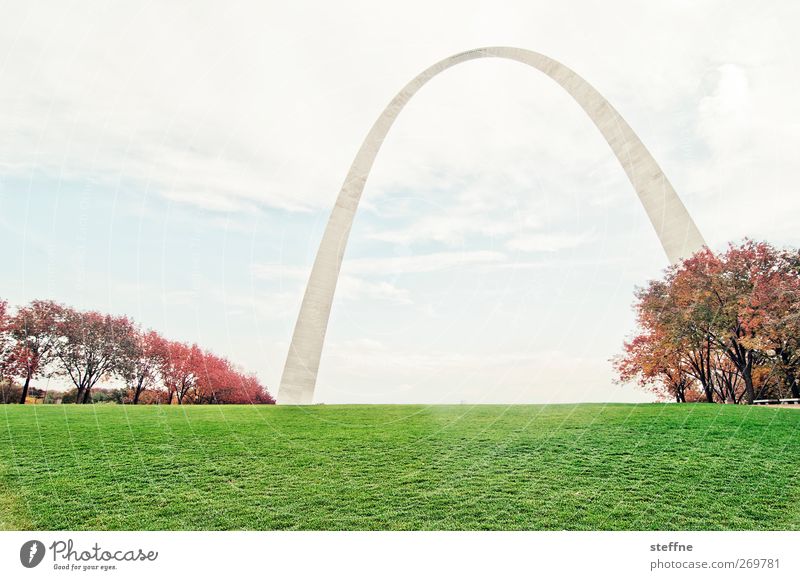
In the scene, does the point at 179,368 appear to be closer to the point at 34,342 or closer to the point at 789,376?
the point at 34,342

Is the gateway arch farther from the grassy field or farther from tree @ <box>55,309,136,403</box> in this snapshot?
tree @ <box>55,309,136,403</box>

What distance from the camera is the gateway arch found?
41.9 ft

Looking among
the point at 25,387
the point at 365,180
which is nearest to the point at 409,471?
the point at 365,180

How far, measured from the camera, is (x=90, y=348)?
13.2 m

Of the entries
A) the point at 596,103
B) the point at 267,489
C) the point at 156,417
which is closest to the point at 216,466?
the point at 267,489

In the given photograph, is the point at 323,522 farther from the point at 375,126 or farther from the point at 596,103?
the point at 596,103

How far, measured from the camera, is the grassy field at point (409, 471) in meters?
5.16

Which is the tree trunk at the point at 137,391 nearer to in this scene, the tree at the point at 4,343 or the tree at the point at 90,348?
the tree at the point at 90,348
